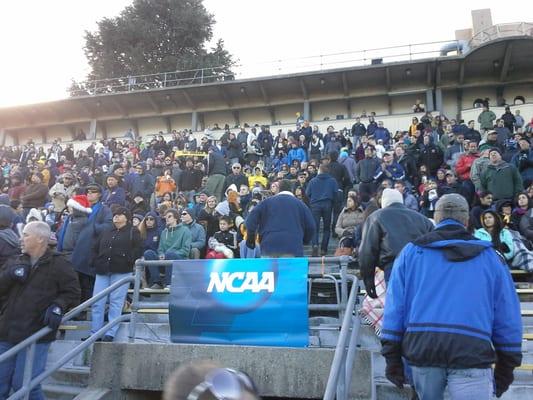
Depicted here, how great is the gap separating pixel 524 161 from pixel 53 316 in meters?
9.10

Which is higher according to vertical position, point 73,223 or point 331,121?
point 331,121

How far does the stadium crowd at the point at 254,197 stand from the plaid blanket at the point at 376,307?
146 cm

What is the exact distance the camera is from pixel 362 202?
32.3ft

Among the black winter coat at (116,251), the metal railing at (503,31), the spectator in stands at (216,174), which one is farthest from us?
the metal railing at (503,31)

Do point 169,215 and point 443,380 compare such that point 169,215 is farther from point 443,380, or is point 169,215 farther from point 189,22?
point 189,22

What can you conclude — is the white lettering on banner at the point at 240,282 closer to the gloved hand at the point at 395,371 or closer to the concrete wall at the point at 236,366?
the concrete wall at the point at 236,366


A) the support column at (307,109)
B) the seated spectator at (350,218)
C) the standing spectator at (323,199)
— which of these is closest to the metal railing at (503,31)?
the support column at (307,109)

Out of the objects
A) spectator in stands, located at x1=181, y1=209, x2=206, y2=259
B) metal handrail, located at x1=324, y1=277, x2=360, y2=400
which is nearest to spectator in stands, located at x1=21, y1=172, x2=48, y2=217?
spectator in stands, located at x1=181, y1=209, x2=206, y2=259

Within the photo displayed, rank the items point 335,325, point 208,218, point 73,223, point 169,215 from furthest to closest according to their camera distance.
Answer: point 208,218
point 169,215
point 73,223
point 335,325

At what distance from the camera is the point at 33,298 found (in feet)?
14.7

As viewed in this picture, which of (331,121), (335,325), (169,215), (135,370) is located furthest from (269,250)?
(331,121)

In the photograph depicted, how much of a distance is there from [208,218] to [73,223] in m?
2.53

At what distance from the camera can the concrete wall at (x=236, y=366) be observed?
4445 millimetres

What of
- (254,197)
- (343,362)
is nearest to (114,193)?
(254,197)
